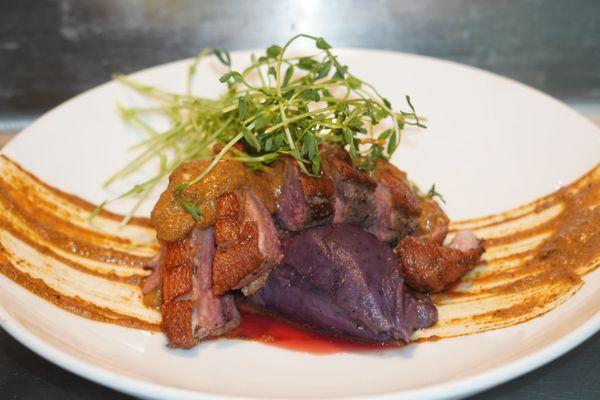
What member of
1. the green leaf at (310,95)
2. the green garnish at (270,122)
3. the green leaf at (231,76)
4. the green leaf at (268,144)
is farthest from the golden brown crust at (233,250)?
the green leaf at (310,95)

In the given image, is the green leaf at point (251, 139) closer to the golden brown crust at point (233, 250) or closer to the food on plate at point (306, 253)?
the food on plate at point (306, 253)

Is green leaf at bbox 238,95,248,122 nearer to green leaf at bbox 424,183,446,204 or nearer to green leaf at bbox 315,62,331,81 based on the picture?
green leaf at bbox 315,62,331,81

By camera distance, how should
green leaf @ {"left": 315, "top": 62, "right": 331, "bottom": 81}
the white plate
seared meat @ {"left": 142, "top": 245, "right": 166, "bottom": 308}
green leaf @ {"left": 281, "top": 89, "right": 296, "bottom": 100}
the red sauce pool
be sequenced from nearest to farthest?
the white plate → the red sauce pool → seared meat @ {"left": 142, "top": 245, "right": 166, "bottom": 308} → green leaf @ {"left": 281, "top": 89, "right": 296, "bottom": 100} → green leaf @ {"left": 315, "top": 62, "right": 331, "bottom": 81}

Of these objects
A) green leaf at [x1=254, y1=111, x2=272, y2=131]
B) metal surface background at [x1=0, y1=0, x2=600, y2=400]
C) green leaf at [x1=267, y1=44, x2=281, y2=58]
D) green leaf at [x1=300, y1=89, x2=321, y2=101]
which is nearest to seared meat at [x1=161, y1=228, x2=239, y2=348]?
green leaf at [x1=254, y1=111, x2=272, y2=131]

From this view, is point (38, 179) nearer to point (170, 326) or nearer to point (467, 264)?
point (170, 326)

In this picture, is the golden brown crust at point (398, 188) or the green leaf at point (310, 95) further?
the green leaf at point (310, 95)

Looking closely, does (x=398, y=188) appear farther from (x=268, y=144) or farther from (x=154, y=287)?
(x=154, y=287)
